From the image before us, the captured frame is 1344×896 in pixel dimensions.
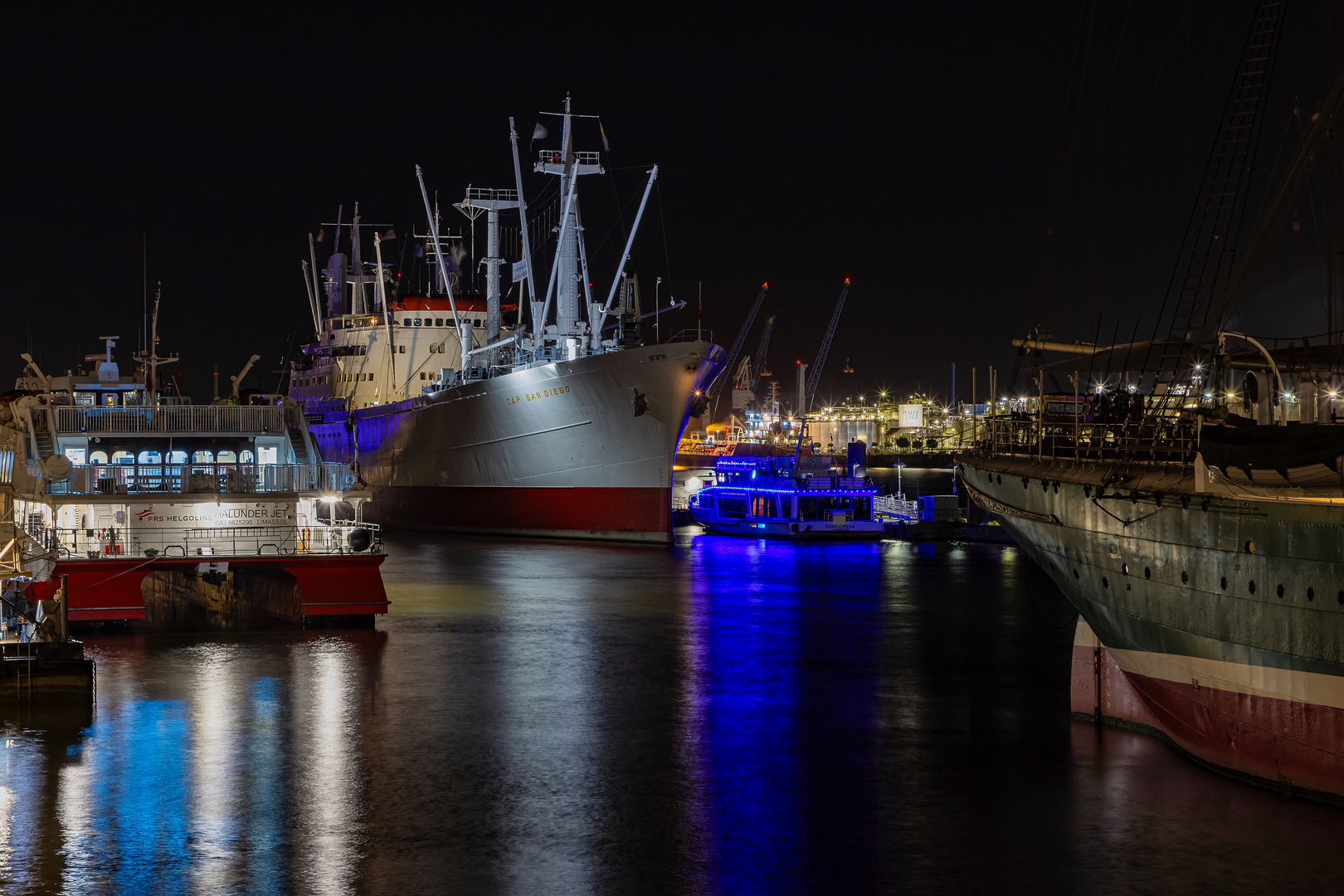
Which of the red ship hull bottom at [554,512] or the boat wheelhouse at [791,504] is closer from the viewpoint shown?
the red ship hull bottom at [554,512]

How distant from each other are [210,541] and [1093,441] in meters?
19.3

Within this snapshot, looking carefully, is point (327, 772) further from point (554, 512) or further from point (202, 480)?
point (554, 512)

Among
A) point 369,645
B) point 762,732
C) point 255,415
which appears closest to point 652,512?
point 255,415

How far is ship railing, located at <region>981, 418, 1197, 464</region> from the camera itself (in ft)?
57.8

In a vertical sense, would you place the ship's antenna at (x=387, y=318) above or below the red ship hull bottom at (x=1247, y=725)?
above

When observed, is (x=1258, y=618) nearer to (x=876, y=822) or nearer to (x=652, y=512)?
(x=876, y=822)

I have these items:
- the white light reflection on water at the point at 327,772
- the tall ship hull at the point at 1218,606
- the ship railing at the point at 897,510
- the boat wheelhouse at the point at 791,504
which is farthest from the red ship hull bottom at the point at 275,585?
the ship railing at the point at 897,510

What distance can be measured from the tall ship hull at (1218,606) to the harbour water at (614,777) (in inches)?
25.2

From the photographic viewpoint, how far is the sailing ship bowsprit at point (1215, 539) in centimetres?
1469

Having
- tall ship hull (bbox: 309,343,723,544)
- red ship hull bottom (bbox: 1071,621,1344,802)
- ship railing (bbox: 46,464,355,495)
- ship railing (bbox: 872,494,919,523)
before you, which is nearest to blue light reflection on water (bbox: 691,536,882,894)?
red ship hull bottom (bbox: 1071,621,1344,802)

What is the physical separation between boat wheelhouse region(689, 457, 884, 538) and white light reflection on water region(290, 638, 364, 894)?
37.2 metres

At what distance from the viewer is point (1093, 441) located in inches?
794

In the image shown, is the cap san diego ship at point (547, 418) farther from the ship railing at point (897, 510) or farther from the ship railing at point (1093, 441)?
the ship railing at point (1093, 441)

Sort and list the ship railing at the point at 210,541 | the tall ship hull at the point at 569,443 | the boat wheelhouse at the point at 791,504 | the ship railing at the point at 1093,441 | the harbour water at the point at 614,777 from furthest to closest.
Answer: the boat wheelhouse at the point at 791,504 → the tall ship hull at the point at 569,443 → the ship railing at the point at 210,541 → the ship railing at the point at 1093,441 → the harbour water at the point at 614,777
